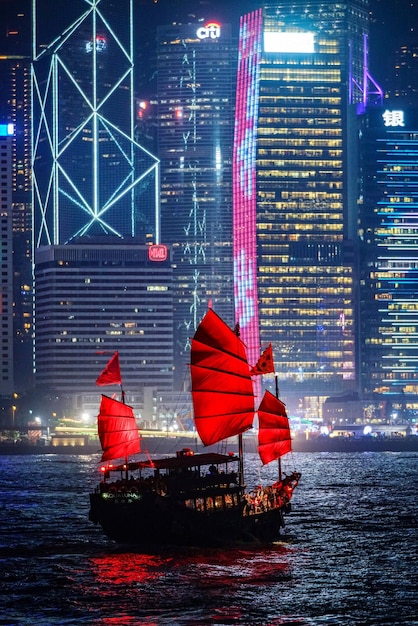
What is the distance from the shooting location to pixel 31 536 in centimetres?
10156

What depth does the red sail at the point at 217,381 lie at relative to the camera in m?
97.4

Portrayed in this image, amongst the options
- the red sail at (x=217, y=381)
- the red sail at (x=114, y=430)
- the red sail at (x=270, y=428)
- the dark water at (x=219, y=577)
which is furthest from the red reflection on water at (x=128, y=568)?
the red sail at (x=270, y=428)

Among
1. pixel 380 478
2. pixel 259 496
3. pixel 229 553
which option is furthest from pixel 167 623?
pixel 380 478

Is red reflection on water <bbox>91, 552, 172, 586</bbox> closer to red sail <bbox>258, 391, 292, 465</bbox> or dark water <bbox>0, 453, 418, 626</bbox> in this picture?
dark water <bbox>0, 453, 418, 626</bbox>

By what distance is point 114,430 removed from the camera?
4237 inches

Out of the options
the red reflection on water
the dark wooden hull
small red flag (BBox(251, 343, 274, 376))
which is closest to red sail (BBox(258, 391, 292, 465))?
small red flag (BBox(251, 343, 274, 376))

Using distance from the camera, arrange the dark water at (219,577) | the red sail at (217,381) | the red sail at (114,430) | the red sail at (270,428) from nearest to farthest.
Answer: the dark water at (219,577) → the red sail at (217,381) → the red sail at (270,428) → the red sail at (114,430)

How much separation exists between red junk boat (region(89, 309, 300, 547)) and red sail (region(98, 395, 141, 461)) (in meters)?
0.08

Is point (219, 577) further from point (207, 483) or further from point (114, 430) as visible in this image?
point (114, 430)

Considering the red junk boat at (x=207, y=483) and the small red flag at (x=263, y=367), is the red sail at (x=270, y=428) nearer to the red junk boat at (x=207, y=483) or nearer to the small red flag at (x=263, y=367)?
the red junk boat at (x=207, y=483)

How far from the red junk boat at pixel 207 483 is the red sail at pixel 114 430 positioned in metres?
0.08

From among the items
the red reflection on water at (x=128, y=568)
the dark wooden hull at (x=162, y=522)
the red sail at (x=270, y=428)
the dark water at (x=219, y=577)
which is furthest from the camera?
the red sail at (x=270, y=428)

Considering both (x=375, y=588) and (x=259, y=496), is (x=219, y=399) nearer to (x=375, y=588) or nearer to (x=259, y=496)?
(x=259, y=496)

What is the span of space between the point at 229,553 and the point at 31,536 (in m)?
19.7
